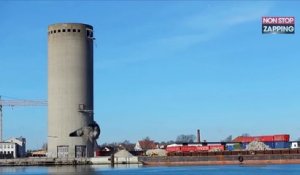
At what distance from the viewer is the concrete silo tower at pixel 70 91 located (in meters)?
127

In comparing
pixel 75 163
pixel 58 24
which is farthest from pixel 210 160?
pixel 58 24

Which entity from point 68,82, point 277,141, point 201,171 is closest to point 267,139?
point 277,141

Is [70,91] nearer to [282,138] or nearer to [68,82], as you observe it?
[68,82]

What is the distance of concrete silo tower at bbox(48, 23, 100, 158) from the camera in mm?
126562

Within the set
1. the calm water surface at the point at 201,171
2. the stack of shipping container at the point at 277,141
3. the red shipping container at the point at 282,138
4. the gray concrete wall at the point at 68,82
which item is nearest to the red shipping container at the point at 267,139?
the stack of shipping container at the point at 277,141

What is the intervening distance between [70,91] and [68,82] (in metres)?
1.89

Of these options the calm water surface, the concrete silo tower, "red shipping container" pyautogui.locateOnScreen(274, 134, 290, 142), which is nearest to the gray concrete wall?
the concrete silo tower

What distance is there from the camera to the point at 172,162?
115375 millimetres

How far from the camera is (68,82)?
414ft

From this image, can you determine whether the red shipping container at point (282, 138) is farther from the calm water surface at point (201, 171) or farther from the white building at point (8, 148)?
the white building at point (8, 148)

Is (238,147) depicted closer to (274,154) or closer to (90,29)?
(274,154)

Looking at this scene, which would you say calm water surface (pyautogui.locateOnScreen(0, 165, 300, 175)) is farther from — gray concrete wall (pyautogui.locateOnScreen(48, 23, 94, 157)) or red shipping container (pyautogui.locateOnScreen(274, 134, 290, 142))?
red shipping container (pyautogui.locateOnScreen(274, 134, 290, 142))

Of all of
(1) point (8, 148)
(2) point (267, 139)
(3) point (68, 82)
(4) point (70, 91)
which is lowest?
(1) point (8, 148)

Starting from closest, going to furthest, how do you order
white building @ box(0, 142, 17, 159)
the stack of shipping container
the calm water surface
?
1. the calm water surface
2. the stack of shipping container
3. white building @ box(0, 142, 17, 159)
